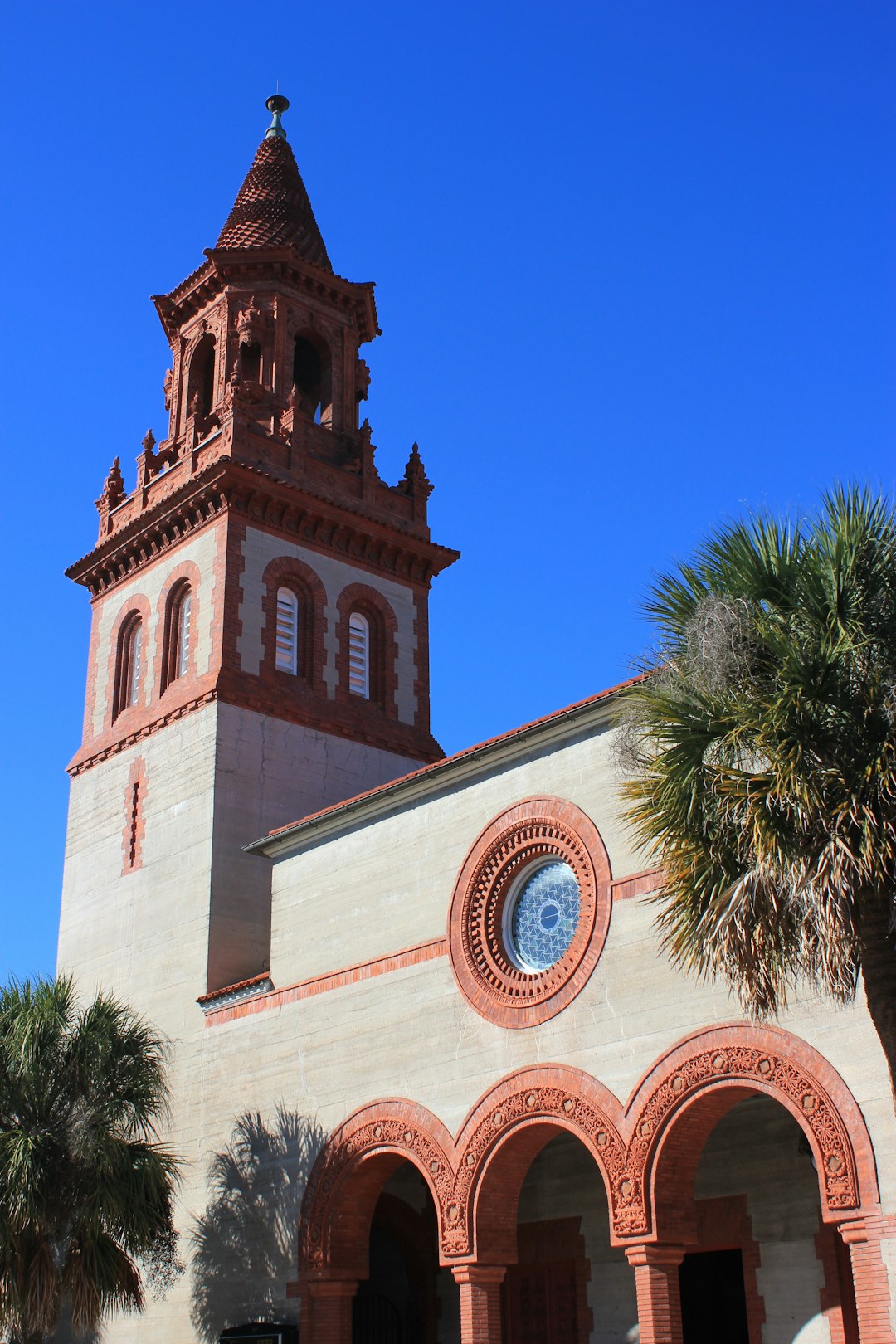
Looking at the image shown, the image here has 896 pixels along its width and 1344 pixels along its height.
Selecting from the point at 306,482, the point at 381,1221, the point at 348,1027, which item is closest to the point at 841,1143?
the point at 348,1027

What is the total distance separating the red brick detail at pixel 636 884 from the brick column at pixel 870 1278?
4615mm

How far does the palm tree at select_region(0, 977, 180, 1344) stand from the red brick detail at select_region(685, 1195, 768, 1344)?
774 centimetres

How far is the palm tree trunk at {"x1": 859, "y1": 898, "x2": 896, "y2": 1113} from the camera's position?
1182cm

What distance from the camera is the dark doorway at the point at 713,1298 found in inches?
787

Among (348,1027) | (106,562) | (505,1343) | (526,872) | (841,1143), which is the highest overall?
(106,562)

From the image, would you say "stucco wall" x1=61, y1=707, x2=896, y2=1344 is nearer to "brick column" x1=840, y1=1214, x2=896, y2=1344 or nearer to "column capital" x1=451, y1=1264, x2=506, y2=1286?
"brick column" x1=840, y1=1214, x2=896, y2=1344

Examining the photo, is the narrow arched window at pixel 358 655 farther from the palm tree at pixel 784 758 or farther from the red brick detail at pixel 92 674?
the palm tree at pixel 784 758

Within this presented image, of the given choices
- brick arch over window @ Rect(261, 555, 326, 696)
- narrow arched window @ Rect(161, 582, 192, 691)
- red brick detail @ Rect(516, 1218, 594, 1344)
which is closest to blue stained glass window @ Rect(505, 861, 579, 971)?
red brick detail @ Rect(516, 1218, 594, 1344)

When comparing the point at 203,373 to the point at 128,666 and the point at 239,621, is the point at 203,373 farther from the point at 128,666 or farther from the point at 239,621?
the point at 239,621

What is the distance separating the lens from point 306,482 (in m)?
31.4

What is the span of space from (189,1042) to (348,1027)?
446 cm

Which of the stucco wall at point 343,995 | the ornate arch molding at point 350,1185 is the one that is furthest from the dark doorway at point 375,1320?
the ornate arch molding at point 350,1185

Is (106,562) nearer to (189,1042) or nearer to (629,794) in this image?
(189,1042)

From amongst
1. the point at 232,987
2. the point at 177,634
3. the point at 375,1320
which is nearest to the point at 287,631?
the point at 177,634
